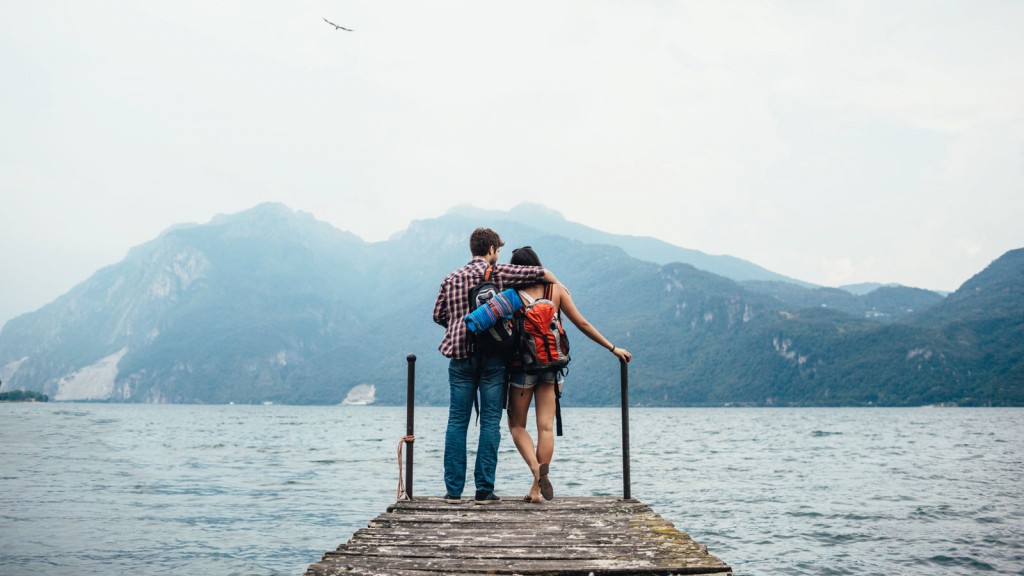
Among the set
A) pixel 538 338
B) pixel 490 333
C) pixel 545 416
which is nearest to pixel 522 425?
pixel 545 416

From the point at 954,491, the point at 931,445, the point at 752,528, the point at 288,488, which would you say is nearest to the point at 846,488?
the point at 954,491

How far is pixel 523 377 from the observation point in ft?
28.9

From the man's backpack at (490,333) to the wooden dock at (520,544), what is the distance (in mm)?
1627

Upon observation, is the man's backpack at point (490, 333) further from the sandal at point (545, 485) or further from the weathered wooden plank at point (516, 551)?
the weathered wooden plank at point (516, 551)

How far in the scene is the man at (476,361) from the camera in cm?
863

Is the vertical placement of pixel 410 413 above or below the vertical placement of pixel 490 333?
below

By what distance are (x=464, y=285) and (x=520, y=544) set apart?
3.04 meters

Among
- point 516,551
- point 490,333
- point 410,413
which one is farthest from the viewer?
→ point 410,413

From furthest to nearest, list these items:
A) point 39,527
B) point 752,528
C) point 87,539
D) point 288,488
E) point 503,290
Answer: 1. point 288,488
2. point 752,528
3. point 39,527
4. point 87,539
5. point 503,290

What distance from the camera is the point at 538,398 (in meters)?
8.95

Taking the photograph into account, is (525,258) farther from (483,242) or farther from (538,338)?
(538,338)

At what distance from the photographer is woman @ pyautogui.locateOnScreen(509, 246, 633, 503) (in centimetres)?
876

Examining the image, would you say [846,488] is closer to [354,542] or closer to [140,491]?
[140,491]

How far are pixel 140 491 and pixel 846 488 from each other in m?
23.9
